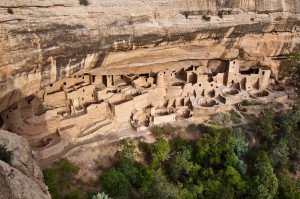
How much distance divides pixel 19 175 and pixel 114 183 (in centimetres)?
628

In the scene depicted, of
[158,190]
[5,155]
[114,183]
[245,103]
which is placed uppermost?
[5,155]

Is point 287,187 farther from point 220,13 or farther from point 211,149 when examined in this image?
point 220,13

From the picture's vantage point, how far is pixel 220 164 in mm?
14875

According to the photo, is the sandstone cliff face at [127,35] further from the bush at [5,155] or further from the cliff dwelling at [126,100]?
the bush at [5,155]

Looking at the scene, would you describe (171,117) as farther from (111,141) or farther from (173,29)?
(173,29)

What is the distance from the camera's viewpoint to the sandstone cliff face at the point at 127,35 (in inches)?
371

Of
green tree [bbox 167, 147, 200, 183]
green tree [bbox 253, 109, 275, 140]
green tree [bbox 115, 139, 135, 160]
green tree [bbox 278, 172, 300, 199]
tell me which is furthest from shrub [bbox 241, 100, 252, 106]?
green tree [bbox 115, 139, 135, 160]

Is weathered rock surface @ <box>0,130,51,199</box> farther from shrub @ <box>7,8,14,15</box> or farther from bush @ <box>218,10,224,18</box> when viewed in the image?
bush @ <box>218,10,224,18</box>

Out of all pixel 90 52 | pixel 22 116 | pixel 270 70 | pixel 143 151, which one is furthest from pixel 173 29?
pixel 270 70

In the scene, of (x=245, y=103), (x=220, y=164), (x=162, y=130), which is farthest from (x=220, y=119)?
(x=162, y=130)

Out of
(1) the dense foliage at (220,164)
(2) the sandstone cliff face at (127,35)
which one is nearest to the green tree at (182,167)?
Result: (1) the dense foliage at (220,164)

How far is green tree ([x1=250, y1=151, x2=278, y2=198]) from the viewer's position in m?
13.6

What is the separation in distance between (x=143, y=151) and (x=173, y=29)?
18.9 ft

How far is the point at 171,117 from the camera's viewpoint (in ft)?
51.4
